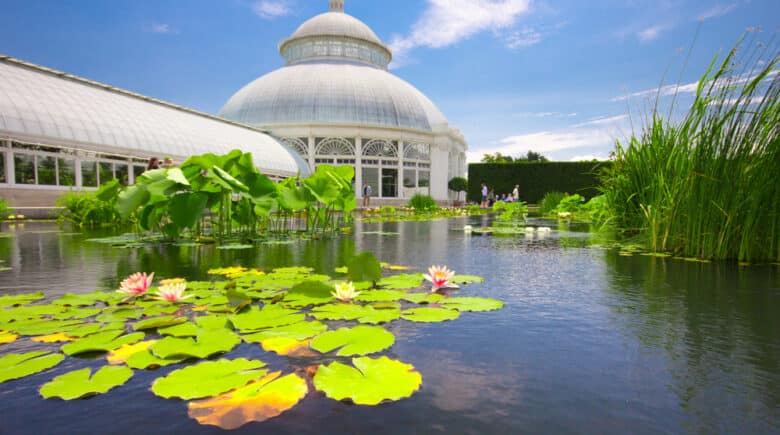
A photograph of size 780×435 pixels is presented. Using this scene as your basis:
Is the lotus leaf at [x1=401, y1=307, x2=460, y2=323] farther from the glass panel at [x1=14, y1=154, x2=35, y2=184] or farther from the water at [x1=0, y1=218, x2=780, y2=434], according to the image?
the glass panel at [x1=14, y1=154, x2=35, y2=184]

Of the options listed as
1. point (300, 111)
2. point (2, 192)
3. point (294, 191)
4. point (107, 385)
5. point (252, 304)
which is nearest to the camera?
point (107, 385)

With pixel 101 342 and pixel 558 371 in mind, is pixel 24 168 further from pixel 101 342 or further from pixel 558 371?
pixel 558 371

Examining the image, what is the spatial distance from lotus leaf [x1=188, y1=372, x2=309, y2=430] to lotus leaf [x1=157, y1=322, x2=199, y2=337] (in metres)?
0.49

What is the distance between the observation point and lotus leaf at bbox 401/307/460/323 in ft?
5.25

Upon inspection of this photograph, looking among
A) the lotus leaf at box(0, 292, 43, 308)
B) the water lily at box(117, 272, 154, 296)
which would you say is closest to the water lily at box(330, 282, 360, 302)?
the water lily at box(117, 272, 154, 296)

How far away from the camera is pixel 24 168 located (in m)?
11.2

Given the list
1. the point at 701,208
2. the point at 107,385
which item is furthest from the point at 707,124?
the point at 107,385

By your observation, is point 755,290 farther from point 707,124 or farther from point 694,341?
point 707,124

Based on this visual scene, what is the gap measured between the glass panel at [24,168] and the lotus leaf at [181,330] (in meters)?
13.6

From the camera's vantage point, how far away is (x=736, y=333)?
1465mm

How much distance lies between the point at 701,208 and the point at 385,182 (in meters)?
22.6

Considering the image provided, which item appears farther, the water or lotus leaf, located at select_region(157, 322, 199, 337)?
lotus leaf, located at select_region(157, 322, 199, 337)

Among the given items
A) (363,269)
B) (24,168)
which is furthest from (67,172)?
(363,269)

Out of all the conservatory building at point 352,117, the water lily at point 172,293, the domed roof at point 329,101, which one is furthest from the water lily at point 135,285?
the domed roof at point 329,101
